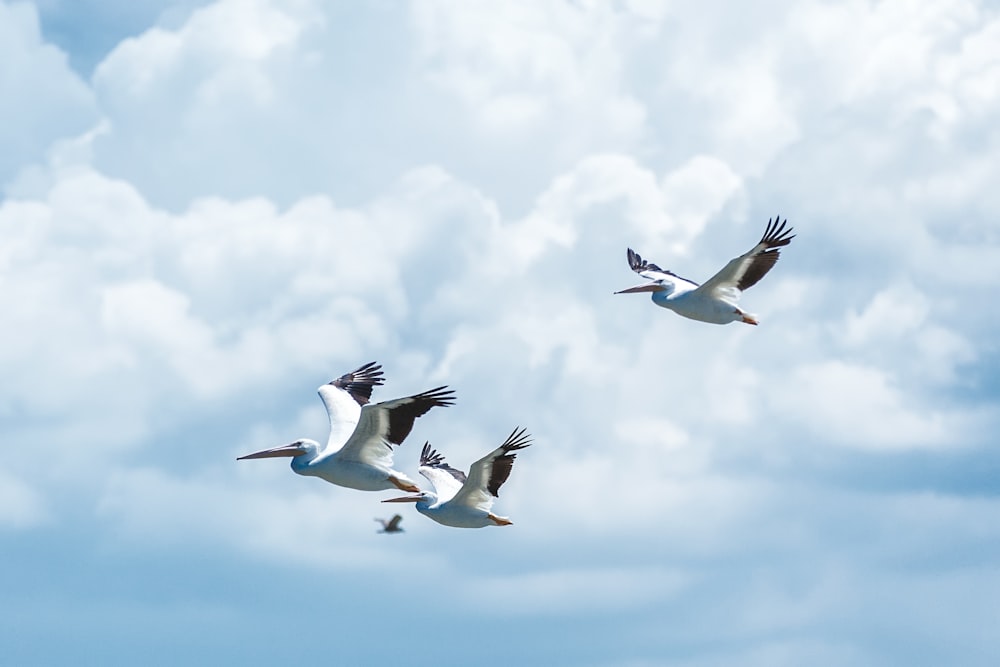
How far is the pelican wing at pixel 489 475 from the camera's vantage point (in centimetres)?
2348

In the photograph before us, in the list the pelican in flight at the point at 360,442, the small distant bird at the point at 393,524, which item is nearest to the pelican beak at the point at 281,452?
the pelican in flight at the point at 360,442

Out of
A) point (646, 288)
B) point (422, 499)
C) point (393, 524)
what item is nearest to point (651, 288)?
point (646, 288)

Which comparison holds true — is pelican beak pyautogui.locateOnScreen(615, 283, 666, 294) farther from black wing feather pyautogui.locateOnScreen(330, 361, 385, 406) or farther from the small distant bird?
the small distant bird

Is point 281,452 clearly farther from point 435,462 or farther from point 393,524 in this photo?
point 393,524

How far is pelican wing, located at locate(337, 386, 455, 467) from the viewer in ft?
75.5

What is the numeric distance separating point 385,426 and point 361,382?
14.3ft

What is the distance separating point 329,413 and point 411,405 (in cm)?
392

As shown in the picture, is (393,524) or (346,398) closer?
(346,398)

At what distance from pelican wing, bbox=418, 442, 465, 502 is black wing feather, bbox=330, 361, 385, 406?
4.82 feet

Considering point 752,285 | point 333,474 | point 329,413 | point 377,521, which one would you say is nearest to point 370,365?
point 329,413

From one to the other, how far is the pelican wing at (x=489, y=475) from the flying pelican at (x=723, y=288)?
16.8ft

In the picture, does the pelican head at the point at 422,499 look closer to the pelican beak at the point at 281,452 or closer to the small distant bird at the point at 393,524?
the pelican beak at the point at 281,452

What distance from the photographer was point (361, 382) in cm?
2808

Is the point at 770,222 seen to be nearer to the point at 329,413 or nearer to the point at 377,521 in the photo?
the point at 329,413
